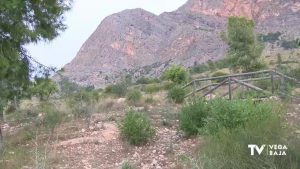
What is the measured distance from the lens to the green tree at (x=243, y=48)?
31.5 metres

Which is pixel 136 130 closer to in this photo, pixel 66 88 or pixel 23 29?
pixel 23 29

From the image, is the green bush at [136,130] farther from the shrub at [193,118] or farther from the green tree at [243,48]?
the green tree at [243,48]

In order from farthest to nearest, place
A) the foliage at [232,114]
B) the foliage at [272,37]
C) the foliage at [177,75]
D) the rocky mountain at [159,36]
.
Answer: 1. the rocky mountain at [159,36]
2. the foliage at [272,37]
3. the foliage at [177,75]
4. the foliage at [232,114]

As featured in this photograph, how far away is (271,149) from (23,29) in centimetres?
680

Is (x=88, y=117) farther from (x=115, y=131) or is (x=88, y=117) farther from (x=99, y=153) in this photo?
(x=99, y=153)

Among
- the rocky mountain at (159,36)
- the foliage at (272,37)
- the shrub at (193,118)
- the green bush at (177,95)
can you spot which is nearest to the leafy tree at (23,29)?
the shrub at (193,118)

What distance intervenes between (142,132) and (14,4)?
3.87 metres

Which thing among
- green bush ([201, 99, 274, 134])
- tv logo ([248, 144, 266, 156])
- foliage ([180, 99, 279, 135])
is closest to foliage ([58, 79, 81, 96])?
foliage ([180, 99, 279, 135])

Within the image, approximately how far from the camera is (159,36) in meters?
142

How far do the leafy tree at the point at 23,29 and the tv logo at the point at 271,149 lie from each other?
18.8ft

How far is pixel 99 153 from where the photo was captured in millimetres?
10328

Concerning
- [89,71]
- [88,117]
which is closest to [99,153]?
[88,117]

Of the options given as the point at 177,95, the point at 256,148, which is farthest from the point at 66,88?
the point at 256,148

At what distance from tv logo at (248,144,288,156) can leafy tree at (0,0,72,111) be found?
5.72 m
